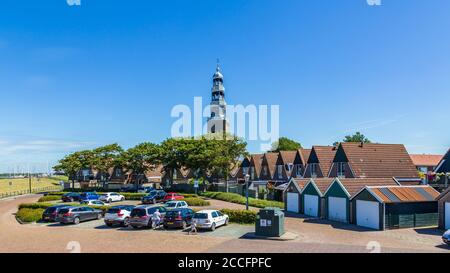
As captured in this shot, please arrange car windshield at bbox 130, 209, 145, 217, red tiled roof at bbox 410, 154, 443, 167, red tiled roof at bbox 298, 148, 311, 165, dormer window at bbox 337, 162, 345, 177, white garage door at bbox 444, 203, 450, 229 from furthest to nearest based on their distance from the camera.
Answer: red tiled roof at bbox 410, 154, 443, 167, red tiled roof at bbox 298, 148, 311, 165, dormer window at bbox 337, 162, 345, 177, car windshield at bbox 130, 209, 145, 217, white garage door at bbox 444, 203, 450, 229

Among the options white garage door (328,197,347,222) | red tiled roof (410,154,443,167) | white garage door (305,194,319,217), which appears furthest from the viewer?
red tiled roof (410,154,443,167)

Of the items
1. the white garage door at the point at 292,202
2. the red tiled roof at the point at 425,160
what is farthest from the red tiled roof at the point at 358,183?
the red tiled roof at the point at 425,160

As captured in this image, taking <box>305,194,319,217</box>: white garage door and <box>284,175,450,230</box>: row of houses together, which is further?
<box>305,194,319,217</box>: white garage door

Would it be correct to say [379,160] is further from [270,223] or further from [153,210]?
[153,210]

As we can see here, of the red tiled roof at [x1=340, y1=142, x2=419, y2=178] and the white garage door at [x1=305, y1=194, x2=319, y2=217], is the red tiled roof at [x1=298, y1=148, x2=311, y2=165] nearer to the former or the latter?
the red tiled roof at [x1=340, y1=142, x2=419, y2=178]

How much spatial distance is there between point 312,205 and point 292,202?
3.82m

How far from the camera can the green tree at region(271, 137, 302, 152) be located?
3856 inches

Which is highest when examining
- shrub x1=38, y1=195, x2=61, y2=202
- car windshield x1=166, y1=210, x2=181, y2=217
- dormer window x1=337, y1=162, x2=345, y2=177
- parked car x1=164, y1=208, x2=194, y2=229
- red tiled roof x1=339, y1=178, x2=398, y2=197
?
dormer window x1=337, y1=162, x2=345, y2=177

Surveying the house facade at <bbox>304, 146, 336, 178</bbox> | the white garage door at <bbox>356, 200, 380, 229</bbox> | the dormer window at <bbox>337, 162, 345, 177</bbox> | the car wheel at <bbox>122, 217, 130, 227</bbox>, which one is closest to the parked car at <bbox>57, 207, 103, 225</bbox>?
the car wheel at <bbox>122, 217, 130, 227</bbox>

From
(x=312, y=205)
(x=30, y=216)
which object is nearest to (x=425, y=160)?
(x=312, y=205)

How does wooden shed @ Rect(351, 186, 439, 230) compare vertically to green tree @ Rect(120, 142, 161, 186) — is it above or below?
below

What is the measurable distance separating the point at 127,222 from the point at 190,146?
31907 mm

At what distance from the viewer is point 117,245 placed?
73.3ft

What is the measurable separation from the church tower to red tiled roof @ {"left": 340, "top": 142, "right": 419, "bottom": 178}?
4520cm
